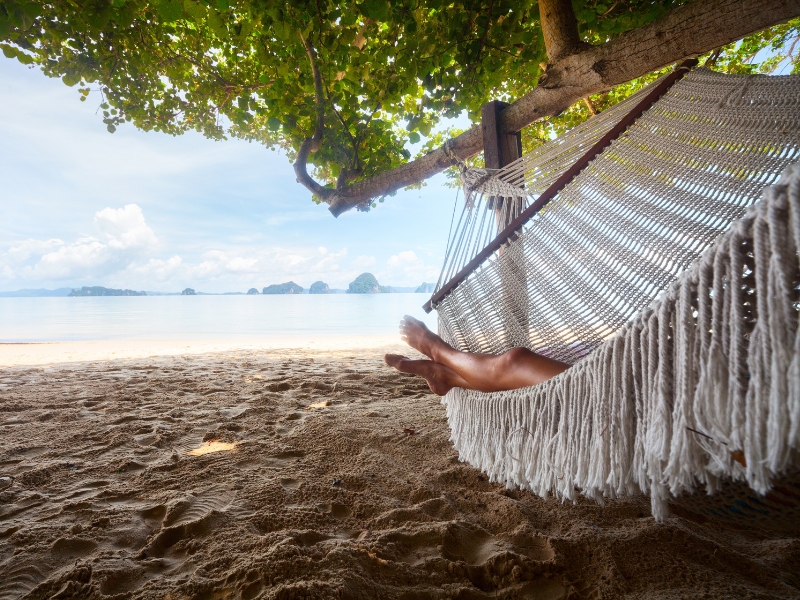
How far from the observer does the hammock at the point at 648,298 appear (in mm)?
504

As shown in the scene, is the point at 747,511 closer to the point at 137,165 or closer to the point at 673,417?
the point at 673,417

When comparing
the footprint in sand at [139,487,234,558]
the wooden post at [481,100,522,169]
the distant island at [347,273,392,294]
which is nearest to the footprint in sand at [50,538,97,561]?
the footprint in sand at [139,487,234,558]

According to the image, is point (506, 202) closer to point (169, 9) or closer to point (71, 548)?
point (169, 9)

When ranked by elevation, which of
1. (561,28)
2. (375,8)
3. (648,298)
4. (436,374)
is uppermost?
(375,8)

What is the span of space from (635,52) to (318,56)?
189cm

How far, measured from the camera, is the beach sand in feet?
2.66

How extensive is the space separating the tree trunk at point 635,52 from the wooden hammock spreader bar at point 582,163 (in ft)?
0.51

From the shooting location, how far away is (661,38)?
158 cm

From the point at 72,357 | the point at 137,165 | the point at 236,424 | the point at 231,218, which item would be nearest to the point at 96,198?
the point at 137,165

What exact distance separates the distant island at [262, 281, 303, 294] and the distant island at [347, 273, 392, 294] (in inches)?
232

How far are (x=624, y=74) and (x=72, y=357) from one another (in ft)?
17.3

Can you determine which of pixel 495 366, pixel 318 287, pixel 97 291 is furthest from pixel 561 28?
pixel 97 291

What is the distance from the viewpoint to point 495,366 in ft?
3.72

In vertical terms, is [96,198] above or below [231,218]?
above
